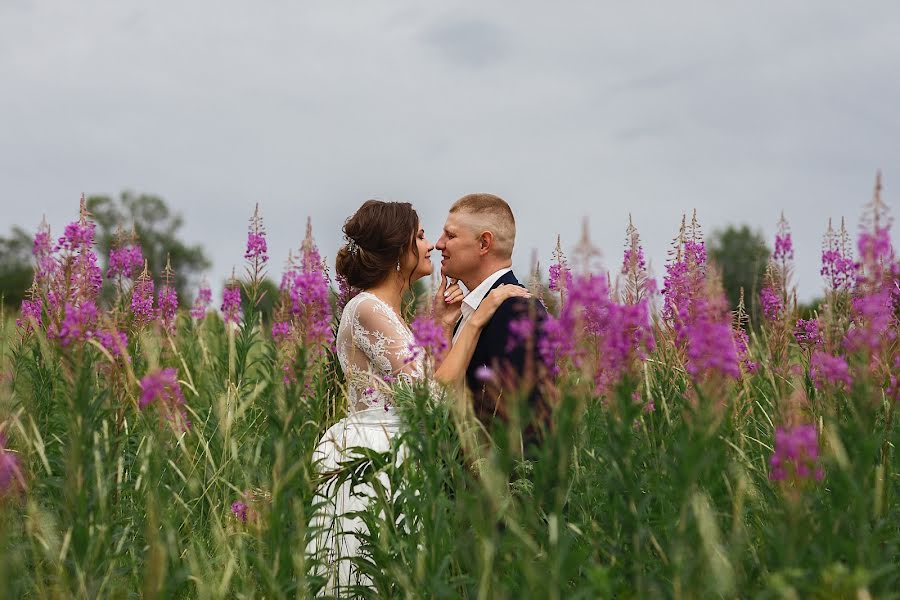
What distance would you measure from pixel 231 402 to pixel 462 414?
96.8 inches

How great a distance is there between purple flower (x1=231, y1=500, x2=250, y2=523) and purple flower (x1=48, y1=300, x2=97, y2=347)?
1.30 metres

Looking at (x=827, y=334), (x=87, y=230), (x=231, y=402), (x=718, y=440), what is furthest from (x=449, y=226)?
(x=718, y=440)

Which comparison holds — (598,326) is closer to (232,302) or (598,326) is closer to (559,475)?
(559,475)

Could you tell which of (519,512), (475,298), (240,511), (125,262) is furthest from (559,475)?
(125,262)

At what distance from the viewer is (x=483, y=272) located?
19.2ft

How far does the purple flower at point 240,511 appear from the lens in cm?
479

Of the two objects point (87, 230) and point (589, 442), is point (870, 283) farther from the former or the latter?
point (87, 230)

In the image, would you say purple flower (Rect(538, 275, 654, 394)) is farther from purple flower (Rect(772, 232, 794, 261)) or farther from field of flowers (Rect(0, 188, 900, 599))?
purple flower (Rect(772, 232, 794, 261))

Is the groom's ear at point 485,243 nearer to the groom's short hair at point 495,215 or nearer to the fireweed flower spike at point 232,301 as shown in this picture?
the groom's short hair at point 495,215

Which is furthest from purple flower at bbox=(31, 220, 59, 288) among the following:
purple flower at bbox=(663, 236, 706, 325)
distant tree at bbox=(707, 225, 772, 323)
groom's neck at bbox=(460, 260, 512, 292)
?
distant tree at bbox=(707, 225, 772, 323)

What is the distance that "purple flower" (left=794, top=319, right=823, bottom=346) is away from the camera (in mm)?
5730

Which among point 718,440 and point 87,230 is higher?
point 87,230

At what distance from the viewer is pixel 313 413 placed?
405cm

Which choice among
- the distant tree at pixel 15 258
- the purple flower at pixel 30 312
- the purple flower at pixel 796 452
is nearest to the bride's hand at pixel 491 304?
the purple flower at pixel 796 452
